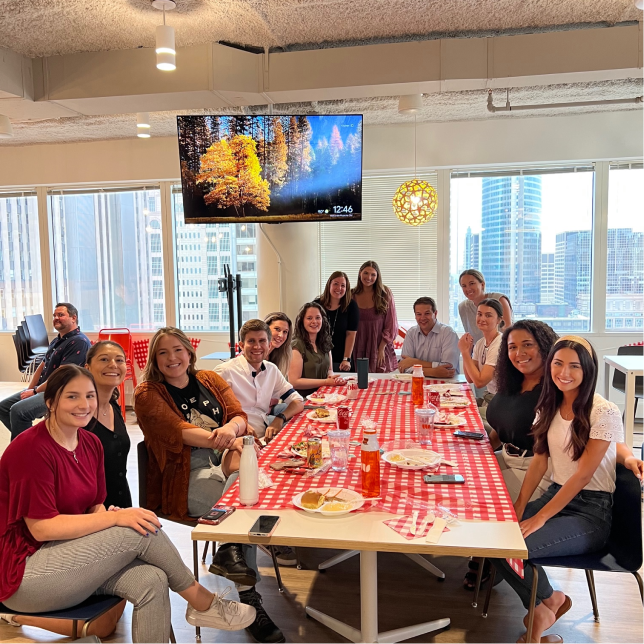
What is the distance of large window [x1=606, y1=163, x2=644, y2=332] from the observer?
5879 mm

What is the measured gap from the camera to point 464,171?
20.2 ft

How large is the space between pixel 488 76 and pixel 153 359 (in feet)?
9.17

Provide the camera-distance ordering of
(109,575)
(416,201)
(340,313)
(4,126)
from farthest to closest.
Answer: (416,201), (4,126), (340,313), (109,575)

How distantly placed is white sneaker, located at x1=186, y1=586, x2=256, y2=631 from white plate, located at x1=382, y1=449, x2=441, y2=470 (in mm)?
A: 752

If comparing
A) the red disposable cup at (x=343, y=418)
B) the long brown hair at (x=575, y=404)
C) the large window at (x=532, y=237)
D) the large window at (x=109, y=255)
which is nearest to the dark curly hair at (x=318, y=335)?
the red disposable cup at (x=343, y=418)

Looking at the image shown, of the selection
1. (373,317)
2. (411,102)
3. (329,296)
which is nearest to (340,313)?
(329,296)

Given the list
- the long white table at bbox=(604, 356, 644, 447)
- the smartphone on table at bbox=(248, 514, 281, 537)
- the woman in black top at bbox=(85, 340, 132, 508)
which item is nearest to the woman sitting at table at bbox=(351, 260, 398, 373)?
the long white table at bbox=(604, 356, 644, 447)

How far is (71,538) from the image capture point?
1876 mm

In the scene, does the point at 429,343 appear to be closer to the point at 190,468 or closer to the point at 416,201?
the point at 416,201

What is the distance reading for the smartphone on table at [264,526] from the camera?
165 cm

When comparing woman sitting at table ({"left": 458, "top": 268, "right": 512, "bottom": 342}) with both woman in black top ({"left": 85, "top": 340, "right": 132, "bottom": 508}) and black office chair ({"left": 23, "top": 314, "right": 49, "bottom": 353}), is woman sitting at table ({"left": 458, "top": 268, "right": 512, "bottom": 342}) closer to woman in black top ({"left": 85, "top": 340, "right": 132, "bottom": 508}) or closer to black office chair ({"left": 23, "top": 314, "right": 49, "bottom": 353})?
woman in black top ({"left": 85, "top": 340, "right": 132, "bottom": 508})

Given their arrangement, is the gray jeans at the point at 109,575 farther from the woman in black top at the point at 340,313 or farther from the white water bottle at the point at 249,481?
the woman in black top at the point at 340,313

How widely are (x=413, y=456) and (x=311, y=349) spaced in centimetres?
179

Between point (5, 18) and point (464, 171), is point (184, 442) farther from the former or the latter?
point (464, 171)
